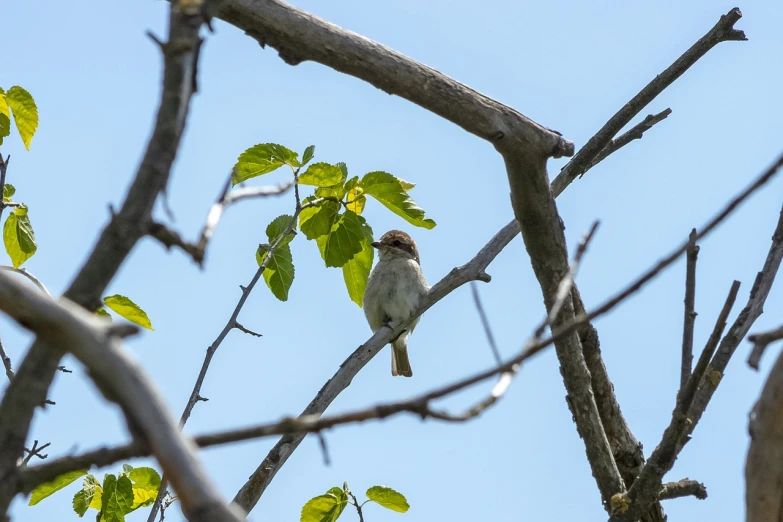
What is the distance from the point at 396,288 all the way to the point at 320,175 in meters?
5.62

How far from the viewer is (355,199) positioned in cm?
479

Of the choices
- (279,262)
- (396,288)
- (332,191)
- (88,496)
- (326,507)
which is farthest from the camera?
(396,288)

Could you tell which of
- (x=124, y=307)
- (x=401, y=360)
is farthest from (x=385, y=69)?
(x=401, y=360)

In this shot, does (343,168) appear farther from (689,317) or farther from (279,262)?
(689,317)

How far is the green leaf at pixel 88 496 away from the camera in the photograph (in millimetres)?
4430

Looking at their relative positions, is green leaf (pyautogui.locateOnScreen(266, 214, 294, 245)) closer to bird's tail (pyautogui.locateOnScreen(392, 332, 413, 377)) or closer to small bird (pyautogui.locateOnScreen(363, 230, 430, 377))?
small bird (pyautogui.locateOnScreen(363, 230, 430, 377))

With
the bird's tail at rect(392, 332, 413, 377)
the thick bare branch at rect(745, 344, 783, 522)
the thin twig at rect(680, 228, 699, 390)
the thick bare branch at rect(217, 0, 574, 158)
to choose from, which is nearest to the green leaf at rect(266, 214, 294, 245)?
the thick bare branch at rect(217, 0, 574, 158)

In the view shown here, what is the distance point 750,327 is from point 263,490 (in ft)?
8.00

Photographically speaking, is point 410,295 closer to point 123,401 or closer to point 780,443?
point 780,443

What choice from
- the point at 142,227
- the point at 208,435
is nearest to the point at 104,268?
the point at 142,227

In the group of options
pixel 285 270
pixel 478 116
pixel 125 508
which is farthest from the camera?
pixel 285 270

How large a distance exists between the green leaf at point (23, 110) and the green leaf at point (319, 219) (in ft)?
4.65

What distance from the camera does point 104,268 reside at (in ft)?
6.15

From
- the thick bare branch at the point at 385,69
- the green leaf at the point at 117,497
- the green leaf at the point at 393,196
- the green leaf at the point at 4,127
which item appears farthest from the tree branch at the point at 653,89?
the green leaf at the point at 4,127
